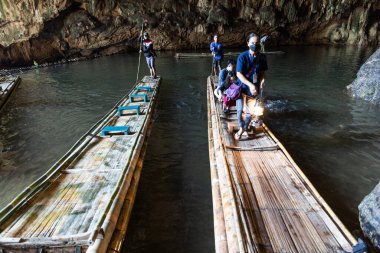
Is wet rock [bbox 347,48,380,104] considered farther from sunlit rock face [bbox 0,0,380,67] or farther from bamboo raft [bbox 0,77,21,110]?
sunlit rock face [bbox 0,0,380,67]

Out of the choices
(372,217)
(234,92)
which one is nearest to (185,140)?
(234,92)

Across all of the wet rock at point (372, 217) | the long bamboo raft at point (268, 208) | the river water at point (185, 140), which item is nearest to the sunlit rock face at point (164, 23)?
the river water at point (185, 140)

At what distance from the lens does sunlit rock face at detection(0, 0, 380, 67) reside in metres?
31.2

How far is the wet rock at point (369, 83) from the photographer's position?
1272 cm

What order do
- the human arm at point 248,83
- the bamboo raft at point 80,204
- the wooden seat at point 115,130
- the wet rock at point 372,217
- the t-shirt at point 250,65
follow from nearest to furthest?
the bamboo raft at point 80,204 < the wet rock at point 372,217 < the human arm at point 248,83 < the t-shirt at point 250,65 < the wooden seat at point 115,130

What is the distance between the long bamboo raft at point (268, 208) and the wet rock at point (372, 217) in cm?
117

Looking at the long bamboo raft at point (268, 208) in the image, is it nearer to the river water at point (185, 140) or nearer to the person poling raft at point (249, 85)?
the person poling raft at point (249, 85)

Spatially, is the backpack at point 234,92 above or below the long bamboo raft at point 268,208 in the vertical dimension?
above

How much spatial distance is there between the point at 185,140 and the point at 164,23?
103 ft

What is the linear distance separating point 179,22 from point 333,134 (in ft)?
106

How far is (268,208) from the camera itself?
436 cm

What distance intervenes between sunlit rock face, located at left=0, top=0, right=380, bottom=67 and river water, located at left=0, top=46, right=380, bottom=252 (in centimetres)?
1648

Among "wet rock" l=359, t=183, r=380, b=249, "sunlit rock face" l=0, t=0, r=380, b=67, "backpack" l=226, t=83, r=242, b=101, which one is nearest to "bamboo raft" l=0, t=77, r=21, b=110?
"sunlit rock face" l=0, t=0, r=380, b=67

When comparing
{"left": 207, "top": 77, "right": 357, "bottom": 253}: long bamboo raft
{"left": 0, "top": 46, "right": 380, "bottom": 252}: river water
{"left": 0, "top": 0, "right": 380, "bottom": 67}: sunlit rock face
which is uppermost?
{"left": 0, "top": 0, "right": 380, "bottom": 67}: sunlit rock face
